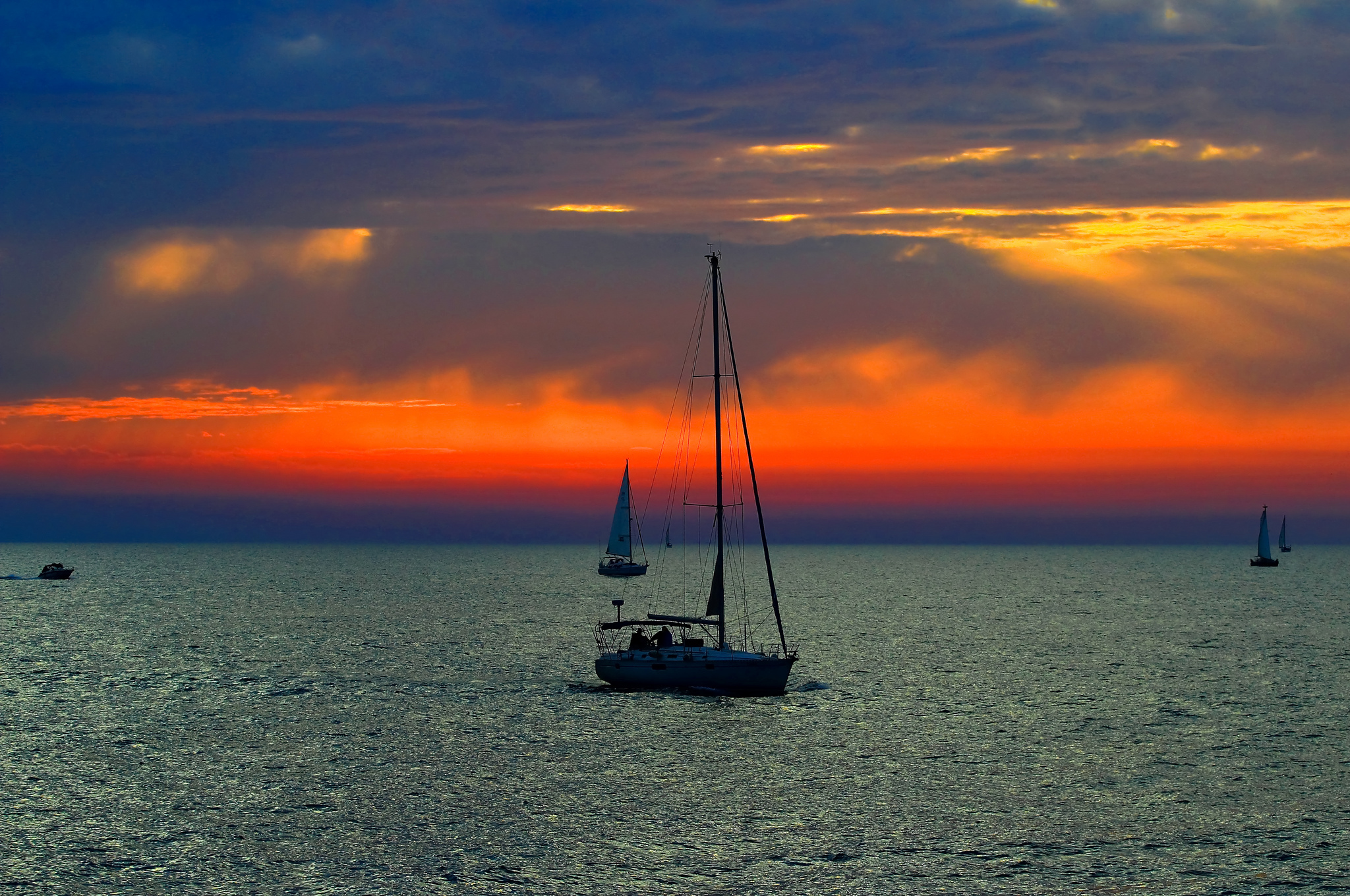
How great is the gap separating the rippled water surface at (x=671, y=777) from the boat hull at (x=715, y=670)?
1.56 meters

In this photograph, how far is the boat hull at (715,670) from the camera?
73.6 m

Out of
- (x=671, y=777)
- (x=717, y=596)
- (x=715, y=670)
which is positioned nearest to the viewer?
(x=671, y=777)

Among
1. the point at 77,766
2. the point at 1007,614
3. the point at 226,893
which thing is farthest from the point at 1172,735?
the point at 1007,614

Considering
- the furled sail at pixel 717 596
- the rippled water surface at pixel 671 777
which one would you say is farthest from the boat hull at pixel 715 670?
the furled sail at pixel 717 596

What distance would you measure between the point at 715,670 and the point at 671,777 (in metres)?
17.5

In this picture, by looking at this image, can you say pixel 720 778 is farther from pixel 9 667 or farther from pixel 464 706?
pixel 9 667

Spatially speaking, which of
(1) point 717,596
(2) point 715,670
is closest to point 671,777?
(2) point 715,670

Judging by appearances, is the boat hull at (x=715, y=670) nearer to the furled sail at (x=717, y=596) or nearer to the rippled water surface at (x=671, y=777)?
the rippled water surface at (x=671, y=777)

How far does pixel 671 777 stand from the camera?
5650 cm

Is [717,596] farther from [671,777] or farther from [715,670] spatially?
[671,777]

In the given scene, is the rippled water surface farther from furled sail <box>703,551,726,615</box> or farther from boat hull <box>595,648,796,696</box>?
furled sail <box>703,551,726,615</box>

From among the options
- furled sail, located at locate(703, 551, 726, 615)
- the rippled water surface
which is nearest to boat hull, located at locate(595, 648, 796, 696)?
the rippled water surface

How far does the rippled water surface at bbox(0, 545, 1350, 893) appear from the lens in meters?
42.7

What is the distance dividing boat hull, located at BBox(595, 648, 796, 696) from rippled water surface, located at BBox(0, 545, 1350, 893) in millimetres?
1563
